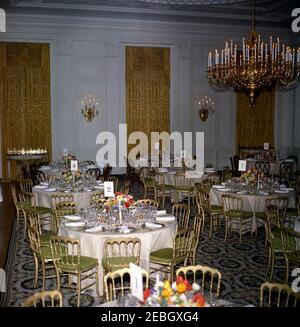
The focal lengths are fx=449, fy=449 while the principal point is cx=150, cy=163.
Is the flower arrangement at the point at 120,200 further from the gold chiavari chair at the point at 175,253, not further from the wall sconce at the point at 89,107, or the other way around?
the wall sconce at the point at 89,107

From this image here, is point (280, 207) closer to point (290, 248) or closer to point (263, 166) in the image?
point (290, 248)

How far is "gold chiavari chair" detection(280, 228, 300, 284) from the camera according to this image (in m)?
5.80

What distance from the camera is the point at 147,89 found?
52.7ft

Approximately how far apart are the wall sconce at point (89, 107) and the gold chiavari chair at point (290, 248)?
32.8ft

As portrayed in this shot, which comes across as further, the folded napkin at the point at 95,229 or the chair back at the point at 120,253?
the folded napkin at the point at 95,229

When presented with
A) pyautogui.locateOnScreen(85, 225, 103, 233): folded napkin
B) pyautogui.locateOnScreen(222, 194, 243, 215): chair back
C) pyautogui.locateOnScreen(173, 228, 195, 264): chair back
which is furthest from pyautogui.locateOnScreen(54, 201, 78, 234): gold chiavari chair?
pyautogui.locateOnScreen(222, 194, 243, 215): chair back

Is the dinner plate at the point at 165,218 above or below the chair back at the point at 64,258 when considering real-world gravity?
above

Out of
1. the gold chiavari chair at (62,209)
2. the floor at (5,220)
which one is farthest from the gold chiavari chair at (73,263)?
the floor at (5,220)

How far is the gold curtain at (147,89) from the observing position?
1584 cm

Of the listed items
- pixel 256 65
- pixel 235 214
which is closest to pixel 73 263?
pixel 235 214

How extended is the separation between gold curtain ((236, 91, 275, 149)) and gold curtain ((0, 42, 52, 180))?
23.5 ft

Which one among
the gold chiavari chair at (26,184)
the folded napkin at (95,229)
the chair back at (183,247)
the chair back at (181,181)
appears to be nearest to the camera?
the chair back at (183,247)

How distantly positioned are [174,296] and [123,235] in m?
2.48
